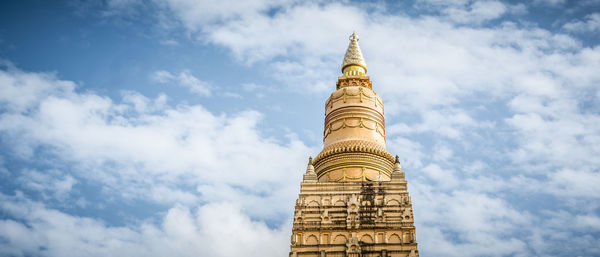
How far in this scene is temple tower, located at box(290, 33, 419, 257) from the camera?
28.8m

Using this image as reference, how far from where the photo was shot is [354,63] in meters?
40.0

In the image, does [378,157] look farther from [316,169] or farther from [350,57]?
[350,57]

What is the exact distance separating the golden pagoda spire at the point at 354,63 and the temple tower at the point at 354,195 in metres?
3.17

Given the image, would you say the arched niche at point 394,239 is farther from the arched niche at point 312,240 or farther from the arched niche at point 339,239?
the arched niche at point 312,240

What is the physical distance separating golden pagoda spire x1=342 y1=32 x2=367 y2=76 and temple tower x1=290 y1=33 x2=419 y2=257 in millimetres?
3175

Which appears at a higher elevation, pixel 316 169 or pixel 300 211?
pixel 316 169

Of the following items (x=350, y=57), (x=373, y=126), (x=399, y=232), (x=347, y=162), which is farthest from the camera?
(x=350, y=57)

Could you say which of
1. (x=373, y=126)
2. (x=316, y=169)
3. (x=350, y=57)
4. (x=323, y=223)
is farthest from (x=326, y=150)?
(x=350, y=57)

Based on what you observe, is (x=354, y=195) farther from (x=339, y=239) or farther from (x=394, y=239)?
(x=394, y=239)

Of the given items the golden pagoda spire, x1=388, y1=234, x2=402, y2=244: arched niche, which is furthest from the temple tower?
the golden pagoda spire

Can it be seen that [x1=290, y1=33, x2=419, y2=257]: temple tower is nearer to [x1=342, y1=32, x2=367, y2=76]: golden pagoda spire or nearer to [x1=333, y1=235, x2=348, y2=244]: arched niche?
[x1=333, y1=235, x2=348, y2=244]: arched niche

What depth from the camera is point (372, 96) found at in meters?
37.1

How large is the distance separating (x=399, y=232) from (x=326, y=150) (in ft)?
24.4

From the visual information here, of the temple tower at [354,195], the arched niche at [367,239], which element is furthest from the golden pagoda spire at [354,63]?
the arched niche at [367,239]
